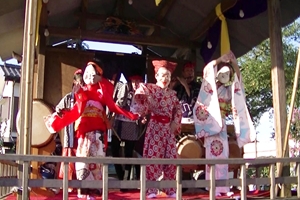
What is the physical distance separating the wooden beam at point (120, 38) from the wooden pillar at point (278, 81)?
2867mm

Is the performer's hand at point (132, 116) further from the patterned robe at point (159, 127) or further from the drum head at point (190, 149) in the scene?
the drum head at point (190, 149)

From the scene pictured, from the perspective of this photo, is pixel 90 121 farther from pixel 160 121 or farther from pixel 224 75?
pixel 224 75

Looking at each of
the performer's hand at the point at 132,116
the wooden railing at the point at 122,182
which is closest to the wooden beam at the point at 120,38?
the performer's hand at the point at 132,116

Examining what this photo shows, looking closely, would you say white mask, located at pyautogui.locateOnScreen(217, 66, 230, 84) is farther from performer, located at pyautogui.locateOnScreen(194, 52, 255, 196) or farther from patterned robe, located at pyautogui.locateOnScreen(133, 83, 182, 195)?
patterned robe, located at pyautogui.locateOnScreen(133, 83, 182, 195)

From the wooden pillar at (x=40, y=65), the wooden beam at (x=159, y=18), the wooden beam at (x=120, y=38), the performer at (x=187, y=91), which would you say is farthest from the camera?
the wooden beam at (x=159, y=18)

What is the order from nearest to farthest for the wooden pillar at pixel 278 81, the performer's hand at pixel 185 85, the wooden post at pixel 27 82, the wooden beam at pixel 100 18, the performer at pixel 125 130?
the wooden post at pixel 27 82, the wooden pillar at pixel 278 81, the performer at pixel 125 130, the performer's hand at pixel 185 85, the wooden beam at pixel 100 18

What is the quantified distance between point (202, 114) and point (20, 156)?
240 cm

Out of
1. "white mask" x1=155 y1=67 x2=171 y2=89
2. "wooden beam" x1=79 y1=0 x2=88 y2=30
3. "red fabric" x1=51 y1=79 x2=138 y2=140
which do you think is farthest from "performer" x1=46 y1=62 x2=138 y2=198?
"wooden beam" x1=79 y1=0 x2=88 y2=30

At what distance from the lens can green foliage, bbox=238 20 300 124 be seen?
14012 mm

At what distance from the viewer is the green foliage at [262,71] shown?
46.0ft

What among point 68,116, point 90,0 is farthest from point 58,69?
point 68,116

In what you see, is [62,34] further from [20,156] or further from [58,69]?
[20,156]

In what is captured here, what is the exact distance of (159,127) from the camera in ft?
17.9

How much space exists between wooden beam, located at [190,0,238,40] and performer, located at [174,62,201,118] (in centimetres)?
101
